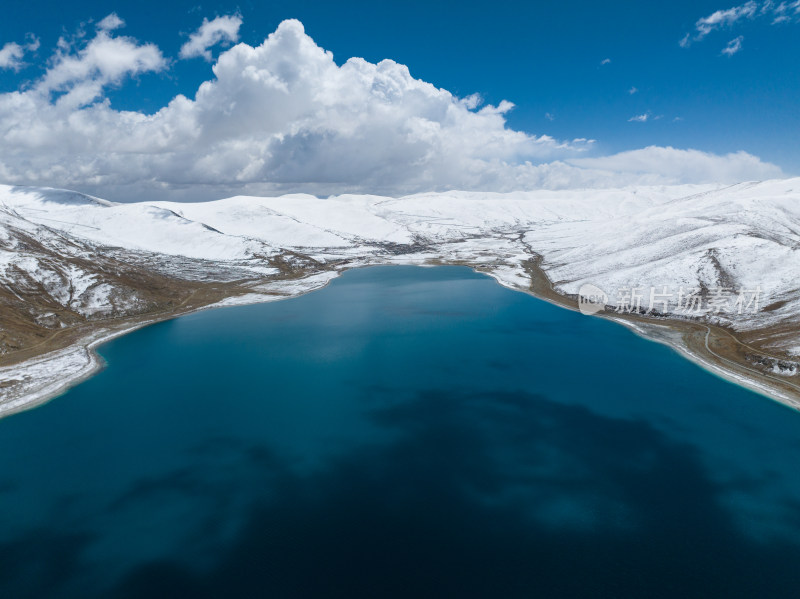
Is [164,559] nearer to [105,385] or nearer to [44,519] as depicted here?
[44,519]

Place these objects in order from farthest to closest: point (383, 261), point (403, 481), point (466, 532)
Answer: point (383, 261)
point (403, 481)
point (466, 532)

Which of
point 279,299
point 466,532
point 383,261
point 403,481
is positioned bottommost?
point 466,532

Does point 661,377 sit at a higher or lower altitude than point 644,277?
lower

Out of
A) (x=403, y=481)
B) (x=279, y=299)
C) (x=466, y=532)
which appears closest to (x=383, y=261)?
(x=279, y=299)

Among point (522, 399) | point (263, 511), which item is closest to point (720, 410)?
point (522, 399)

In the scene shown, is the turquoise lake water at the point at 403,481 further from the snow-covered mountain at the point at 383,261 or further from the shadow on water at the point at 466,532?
the snow-covered mountain at the point at 383,261

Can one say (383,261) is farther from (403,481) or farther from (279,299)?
(403,481)

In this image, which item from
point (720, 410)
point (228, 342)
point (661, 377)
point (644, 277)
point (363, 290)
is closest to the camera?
point (720, 410)

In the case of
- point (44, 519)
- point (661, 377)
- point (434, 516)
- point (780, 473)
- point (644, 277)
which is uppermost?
point (644, 277)

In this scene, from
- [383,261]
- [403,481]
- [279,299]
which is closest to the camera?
[403,481]
